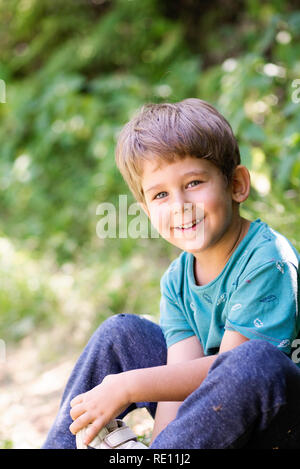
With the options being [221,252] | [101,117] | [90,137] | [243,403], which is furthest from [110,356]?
[90,137]

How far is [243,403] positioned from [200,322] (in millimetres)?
507

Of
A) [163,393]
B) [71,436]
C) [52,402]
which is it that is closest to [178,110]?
[163,393]

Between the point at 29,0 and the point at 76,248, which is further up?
the point at 29,0

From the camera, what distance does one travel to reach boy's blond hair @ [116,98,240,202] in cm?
162

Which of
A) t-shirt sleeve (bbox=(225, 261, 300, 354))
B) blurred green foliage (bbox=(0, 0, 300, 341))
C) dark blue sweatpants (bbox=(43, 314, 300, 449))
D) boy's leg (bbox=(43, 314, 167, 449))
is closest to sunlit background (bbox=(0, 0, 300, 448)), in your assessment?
blurred green foliage (bbox=(0, 0, 300, 341))

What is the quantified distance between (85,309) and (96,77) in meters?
3.17

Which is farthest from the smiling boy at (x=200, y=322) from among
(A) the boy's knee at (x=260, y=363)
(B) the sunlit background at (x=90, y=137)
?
(B) the sunlit background at (x=90, y=137)

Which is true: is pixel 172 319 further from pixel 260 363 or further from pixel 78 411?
pixel 260 363

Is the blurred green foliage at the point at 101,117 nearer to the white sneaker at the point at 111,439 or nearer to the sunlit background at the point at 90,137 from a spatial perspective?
the sunlit background at the point at 90,137

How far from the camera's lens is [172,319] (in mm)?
1799

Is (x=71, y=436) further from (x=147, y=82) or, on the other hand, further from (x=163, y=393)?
(x=147, y=82)

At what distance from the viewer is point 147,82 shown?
17.4ft

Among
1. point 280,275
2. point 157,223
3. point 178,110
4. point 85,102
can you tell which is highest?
point 85,102

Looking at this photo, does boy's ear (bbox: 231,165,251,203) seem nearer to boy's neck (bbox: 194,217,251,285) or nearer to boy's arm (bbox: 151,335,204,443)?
boy's neck (bbox: 194,217,251,285)
